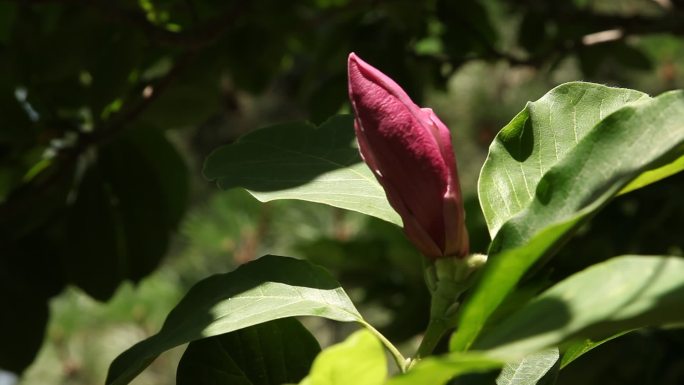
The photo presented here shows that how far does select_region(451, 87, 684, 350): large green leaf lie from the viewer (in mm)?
641

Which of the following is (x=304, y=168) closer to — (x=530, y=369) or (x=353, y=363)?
(x=530, y=369)

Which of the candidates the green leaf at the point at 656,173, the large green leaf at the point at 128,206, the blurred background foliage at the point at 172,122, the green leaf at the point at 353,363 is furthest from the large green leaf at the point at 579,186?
the large green leaf at the point at 128,206

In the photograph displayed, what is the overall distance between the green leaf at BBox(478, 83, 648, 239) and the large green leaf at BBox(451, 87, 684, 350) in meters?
0.09

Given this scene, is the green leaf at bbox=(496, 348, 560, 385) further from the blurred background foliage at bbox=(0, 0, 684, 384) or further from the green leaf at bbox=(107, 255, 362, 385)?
the blurred background foliage at bbox=(0, 0, 684, 384)

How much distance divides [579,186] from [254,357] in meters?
0.32

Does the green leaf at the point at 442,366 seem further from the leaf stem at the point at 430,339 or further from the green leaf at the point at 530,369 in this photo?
the green leaf at the point at 530,369

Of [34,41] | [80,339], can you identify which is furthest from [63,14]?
[80,339]

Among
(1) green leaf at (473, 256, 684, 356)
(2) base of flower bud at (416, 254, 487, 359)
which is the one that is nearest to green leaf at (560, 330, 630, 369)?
(2) base of flower bud at (416, 254, 487, 359)

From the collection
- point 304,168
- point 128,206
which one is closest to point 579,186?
point 304,168

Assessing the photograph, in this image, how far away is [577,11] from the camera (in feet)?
7.09

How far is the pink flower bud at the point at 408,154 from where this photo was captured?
0.72 metres

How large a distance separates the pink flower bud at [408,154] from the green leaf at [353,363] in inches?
8.5

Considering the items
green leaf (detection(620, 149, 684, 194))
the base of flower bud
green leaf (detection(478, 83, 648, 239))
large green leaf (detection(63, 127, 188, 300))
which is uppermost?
green leaf (detection(620, 149, 684, 194))

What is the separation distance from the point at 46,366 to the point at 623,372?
3.38 meters
